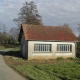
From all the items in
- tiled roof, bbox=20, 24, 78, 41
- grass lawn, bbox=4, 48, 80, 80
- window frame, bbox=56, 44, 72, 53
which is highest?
tiled roof, bbox=20, 24, 78, 41

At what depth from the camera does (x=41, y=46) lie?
37.5 m

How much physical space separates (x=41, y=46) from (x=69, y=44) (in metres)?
4.62

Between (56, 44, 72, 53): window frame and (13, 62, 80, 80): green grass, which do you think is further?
(56, 44, 72, 53): window frame

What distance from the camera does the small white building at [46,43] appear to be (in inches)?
1457

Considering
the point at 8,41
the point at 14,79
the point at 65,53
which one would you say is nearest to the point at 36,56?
the point at 65,53

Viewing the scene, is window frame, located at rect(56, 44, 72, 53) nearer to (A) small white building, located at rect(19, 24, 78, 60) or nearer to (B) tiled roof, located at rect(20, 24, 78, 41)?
(A) small white building, located at rect(19, 24, 78, 60)

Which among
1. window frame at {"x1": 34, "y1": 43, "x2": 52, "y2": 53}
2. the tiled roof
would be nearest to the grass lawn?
window frame at {"x1": 34, "y1": 43, "x2": 52, "y2": 53}

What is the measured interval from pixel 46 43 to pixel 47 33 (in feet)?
8.04

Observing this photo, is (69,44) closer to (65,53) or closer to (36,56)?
(65,53)

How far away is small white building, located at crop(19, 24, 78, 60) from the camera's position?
121 ft

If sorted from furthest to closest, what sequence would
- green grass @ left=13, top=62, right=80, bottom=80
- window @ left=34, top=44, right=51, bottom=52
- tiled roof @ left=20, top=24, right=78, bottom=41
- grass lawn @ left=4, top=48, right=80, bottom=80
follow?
1. tiled roof @ left=20, top=24, right=78, bottom=41
2. window @ left=34, top=44, right=51, bottom=52
3. grass lawn @ left=4, top=48, right=80, bottom=80
4. green grass @ left=13, top=62, right=80, bottom=80

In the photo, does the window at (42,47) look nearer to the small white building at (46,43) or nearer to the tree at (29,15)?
the small white building at (46,43)

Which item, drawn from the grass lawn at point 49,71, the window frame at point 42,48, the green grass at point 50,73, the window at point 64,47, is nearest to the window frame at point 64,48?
the window at point 64,47

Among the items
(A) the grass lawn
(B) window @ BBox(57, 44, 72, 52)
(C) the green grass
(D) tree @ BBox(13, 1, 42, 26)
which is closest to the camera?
(C) the green grass
